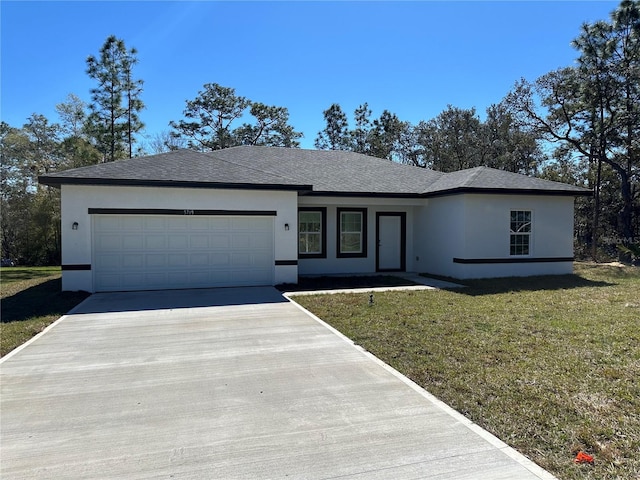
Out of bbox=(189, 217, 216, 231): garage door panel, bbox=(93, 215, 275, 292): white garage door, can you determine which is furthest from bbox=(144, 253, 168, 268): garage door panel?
bbox=(189, 217, 216, 231): garage door panel

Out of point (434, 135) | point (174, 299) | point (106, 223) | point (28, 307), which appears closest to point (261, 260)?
point (174, 299)

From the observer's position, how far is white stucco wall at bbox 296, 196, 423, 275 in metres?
14.0

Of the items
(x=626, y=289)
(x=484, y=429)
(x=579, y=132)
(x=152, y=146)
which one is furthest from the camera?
(x=152, y=146)

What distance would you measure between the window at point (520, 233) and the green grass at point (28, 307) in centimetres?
1291

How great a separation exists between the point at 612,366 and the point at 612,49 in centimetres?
2132

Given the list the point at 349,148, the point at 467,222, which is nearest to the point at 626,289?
the point at 467,222

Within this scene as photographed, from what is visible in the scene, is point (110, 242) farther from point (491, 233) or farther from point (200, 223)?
point (491, 233)

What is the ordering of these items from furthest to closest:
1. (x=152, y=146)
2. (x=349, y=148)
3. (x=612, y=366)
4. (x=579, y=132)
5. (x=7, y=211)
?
(x=349, y=148) < (x=152, y=146) < (x=7, y=211) < (x=579, y=132) < (x=612, y=366)

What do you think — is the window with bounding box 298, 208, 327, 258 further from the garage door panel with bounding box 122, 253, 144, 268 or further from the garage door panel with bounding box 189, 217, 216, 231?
the garage door panel with bounding box 122, 253, 144, 268

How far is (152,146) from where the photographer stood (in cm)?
3375

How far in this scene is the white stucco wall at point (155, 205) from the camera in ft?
34.2

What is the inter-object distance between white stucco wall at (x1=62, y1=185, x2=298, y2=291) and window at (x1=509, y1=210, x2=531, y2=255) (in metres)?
7.36

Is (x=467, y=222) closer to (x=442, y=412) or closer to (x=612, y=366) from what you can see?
(x=612, y=366)

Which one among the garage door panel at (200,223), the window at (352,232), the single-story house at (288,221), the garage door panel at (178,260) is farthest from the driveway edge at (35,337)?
the window at (352,232)
